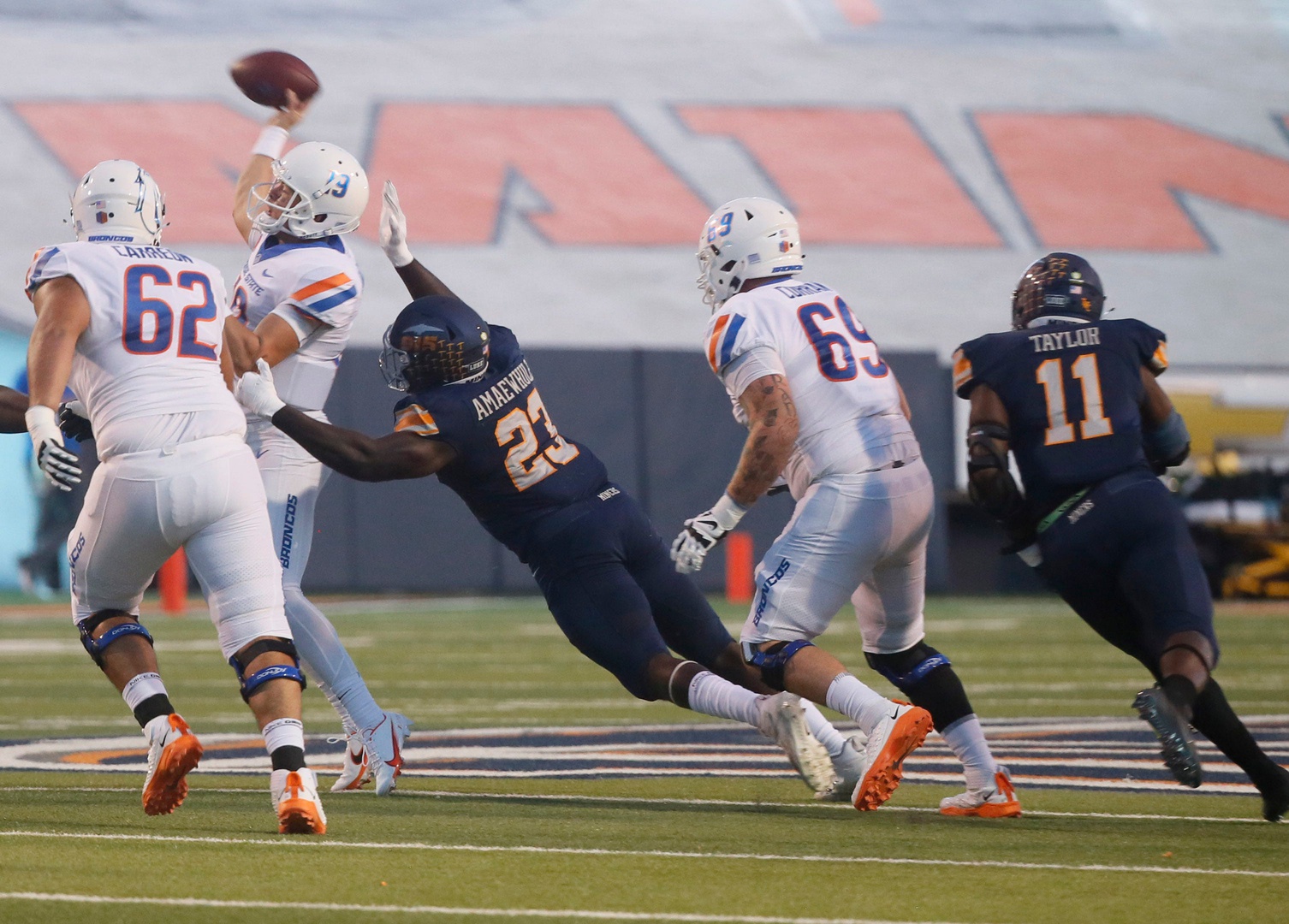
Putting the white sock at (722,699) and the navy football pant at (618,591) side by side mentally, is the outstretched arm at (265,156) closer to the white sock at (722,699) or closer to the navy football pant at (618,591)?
the navy football pant at (618,591)

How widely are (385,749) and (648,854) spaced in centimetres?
147

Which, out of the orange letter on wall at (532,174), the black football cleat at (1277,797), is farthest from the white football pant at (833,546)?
the orange letter on wall at (532,174)

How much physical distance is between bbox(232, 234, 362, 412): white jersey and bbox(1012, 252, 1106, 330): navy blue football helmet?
2.00m

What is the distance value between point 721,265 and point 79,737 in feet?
11.2

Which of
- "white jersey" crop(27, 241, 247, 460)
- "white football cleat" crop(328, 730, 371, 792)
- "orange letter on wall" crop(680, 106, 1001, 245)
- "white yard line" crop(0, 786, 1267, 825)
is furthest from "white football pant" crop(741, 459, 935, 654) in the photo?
"orange letter on wall" crop(680, 106, 1001, 245)

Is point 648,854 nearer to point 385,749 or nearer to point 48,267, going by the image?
point 385,749

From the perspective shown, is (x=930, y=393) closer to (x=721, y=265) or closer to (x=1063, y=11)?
(x=1063, y=11)

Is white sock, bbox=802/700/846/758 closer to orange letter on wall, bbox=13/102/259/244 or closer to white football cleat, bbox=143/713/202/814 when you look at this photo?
white football cleat, bbox=143/713/202/814

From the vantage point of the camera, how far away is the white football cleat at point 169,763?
4566 millimetres

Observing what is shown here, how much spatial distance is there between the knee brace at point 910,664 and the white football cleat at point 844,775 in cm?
20

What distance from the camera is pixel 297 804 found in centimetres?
459

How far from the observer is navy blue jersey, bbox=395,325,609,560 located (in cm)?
543

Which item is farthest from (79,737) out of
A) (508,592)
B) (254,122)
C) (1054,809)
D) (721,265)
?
(254,122)

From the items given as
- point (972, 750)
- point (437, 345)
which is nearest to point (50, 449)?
point (437, 345)
